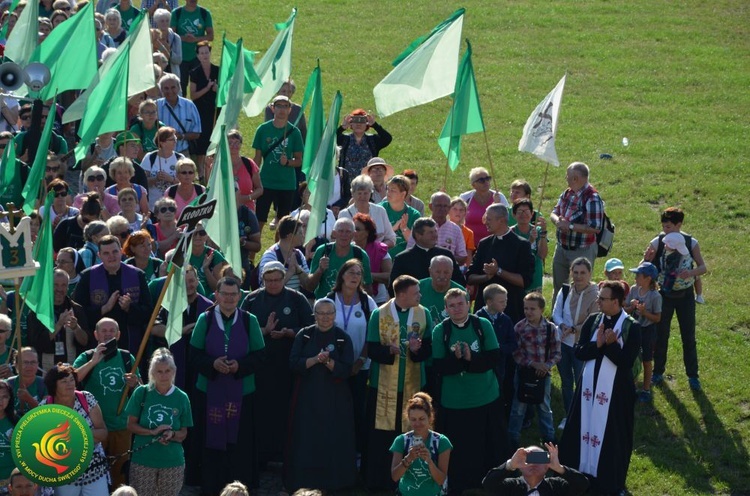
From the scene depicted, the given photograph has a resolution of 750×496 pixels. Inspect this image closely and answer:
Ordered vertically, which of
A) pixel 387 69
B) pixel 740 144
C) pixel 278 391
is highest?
pixel 387 69

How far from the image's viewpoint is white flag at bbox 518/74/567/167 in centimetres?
1542

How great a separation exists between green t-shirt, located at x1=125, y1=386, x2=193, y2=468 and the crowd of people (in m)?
0.01

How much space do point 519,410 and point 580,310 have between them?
1193 millimetres

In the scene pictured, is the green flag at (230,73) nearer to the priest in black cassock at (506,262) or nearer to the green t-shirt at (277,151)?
the green t-shirt at (277,151)

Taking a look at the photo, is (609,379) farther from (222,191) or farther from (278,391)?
(222,191)

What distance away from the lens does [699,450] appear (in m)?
13.9

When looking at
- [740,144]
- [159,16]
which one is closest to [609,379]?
[159,16]

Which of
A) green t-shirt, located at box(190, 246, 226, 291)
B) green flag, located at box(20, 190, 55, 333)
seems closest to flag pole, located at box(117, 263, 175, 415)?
green flag, located at box(20, 190, 55, 333)

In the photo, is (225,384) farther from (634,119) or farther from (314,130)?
(634,119)

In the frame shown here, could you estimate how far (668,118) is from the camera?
2634 centimetres

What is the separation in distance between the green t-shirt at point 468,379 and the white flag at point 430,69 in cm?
326

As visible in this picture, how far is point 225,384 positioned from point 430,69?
453 centimetres

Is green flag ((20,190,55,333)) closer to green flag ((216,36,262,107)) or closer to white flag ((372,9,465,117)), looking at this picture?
white flag ((372,9,465,117))

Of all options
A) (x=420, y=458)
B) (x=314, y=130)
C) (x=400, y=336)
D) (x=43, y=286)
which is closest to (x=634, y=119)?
(x=314, y=130)
